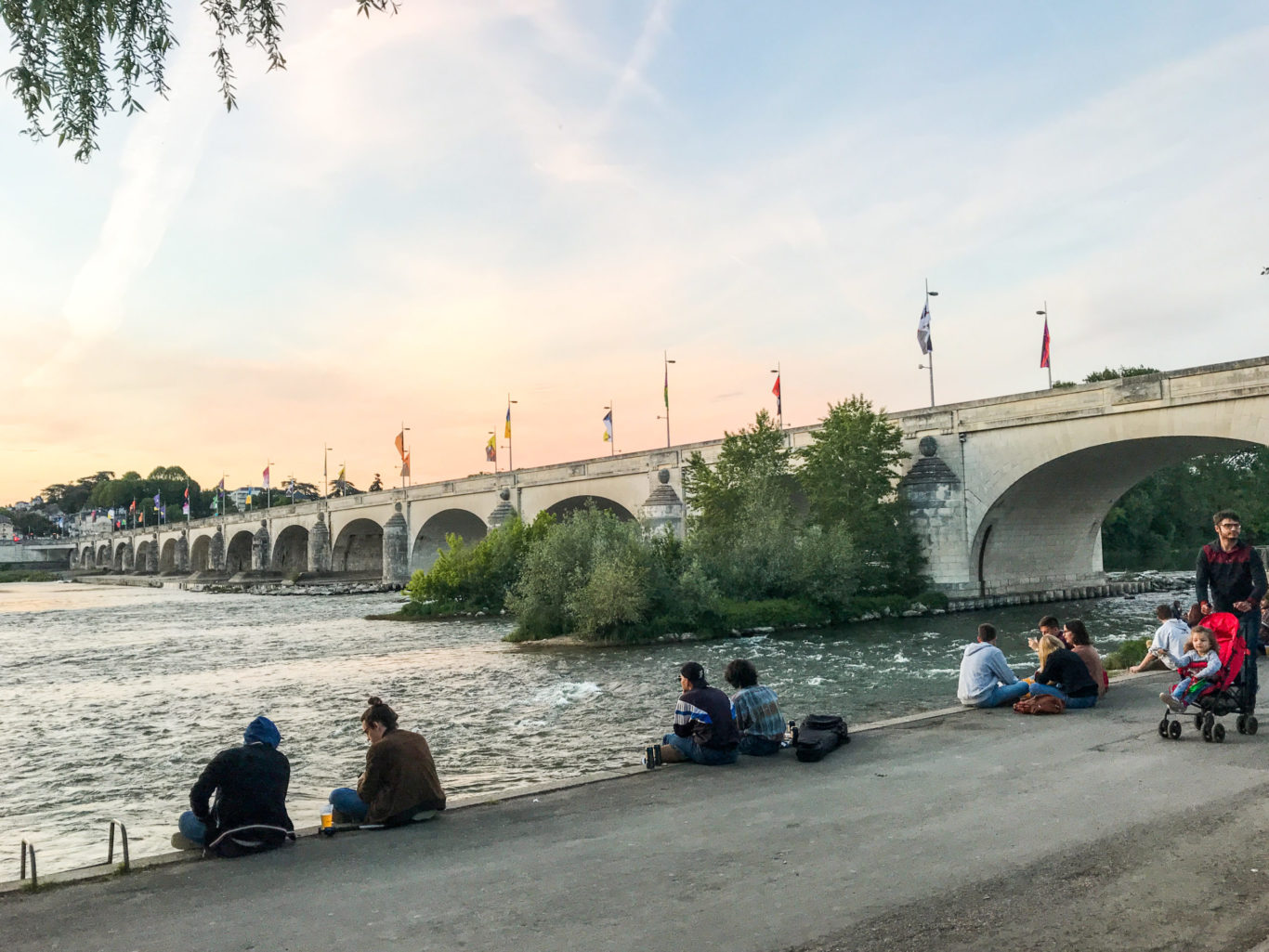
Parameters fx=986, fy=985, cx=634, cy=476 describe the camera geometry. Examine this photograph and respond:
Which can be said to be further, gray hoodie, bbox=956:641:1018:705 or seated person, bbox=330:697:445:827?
gray hoodie, bbox=956:641:1018:705

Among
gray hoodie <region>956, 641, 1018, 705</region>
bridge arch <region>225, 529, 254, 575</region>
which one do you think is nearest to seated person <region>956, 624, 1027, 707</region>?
gray hoodie <region>956, 641, 1018, 705</region>

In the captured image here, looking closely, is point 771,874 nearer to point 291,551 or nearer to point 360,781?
point 360,781

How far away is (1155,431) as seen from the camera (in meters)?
33.8

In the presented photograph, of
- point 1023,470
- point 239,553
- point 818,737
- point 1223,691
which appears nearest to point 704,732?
point 818,737

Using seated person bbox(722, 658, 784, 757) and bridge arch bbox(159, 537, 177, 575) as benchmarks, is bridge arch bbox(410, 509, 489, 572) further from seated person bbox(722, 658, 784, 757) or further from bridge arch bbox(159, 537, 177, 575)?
bridge arch bbox(159, 537, 177, 575)

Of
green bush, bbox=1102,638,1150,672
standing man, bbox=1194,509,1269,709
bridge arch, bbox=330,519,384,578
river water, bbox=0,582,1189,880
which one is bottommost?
river water, bbox=0,582,1189,880

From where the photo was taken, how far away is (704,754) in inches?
382

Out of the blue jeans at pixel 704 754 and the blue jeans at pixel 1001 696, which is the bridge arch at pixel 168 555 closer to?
the blue jeans at pixel 1001 696

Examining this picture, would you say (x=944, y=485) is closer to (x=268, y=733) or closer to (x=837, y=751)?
(x=837, y=751)

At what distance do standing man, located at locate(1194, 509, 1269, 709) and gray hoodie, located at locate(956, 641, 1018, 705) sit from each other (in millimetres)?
3086

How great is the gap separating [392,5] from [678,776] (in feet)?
24.0

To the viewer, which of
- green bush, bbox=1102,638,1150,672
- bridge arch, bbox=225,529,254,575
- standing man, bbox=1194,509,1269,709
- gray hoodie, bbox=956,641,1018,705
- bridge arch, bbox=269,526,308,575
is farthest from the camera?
bridge arch, bbox=225,529,254,575

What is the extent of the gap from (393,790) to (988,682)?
793 cm

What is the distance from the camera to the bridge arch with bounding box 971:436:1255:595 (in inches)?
1489
